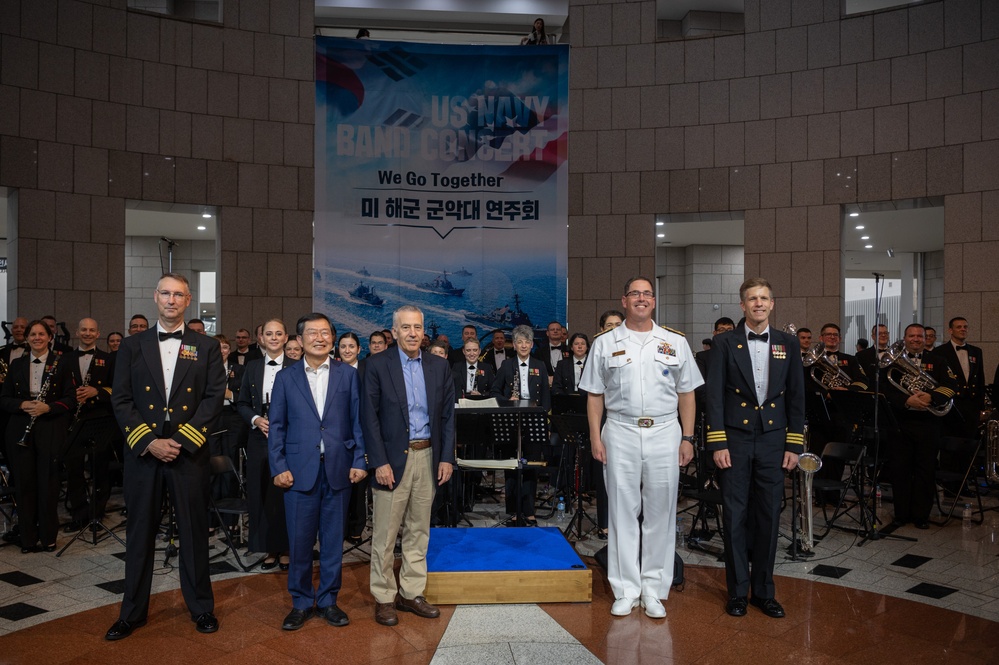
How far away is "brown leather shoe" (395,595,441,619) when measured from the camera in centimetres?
433

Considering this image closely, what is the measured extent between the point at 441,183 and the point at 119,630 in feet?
28.7

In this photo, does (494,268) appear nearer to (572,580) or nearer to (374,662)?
(572,580)

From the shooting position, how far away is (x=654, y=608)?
14.3ft

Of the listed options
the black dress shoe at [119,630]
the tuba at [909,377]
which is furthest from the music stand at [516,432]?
the tuba at [909,377]

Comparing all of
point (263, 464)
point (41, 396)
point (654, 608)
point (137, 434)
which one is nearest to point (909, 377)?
point (654, 608)

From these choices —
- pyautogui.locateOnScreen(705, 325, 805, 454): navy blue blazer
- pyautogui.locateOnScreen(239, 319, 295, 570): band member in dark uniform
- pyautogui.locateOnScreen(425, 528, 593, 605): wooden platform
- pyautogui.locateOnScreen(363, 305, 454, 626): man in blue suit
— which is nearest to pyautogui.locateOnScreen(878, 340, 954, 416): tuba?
pyautogui.locateOnScreen(705, 325, 805, 454): navy blue blazer

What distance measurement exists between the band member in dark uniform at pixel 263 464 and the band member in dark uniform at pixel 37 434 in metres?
1.50

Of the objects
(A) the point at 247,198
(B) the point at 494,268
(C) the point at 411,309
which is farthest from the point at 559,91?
(C) the point at 411,309

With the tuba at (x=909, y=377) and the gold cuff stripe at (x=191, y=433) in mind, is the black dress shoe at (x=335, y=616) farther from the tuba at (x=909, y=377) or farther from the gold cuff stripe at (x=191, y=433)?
the tuba at (x=909, y=377)

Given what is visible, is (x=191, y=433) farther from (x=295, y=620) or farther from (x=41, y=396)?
(x=41, y=396)

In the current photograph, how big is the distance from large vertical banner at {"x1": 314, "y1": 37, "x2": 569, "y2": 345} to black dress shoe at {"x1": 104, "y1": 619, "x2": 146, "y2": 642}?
7.50m

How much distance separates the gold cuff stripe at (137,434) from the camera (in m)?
4.01

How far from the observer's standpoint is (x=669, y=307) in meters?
17.7

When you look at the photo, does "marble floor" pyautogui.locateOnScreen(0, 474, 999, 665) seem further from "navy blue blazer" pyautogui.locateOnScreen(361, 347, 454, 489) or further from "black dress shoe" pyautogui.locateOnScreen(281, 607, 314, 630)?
"navy blue blazer" pyautogui.locateOnScreen(361, 347, 454, 489)
